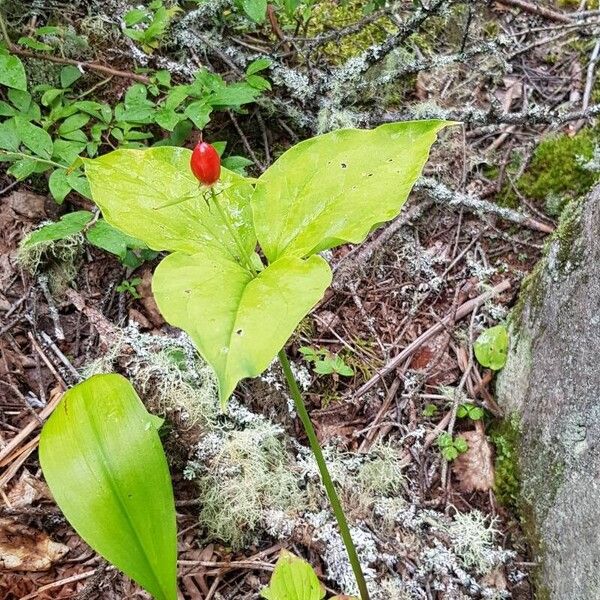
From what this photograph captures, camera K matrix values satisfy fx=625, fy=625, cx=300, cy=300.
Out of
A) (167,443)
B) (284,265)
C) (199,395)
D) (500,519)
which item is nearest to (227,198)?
(284,265)

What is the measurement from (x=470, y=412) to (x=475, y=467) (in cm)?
15

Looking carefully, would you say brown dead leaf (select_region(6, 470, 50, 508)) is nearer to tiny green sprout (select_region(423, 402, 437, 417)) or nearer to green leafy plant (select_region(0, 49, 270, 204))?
green leafy plant (select_region(0, 49, 270, 204))

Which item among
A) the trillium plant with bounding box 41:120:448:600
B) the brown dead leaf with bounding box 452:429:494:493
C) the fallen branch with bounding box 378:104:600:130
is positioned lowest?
the brown dead leaf with bounding box 452:429:494:493

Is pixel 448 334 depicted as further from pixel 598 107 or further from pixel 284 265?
pixel 284 265

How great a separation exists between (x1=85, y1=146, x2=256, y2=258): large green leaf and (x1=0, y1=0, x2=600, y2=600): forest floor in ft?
2.26

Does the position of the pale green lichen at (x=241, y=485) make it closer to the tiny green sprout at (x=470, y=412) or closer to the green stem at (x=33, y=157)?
the tiny green sprout at (x=470, y=412)

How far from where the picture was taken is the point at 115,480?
3.70ft

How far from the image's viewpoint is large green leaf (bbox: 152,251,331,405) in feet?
2.49

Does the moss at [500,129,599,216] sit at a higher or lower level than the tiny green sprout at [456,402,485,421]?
higher

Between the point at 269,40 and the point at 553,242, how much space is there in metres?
1.31

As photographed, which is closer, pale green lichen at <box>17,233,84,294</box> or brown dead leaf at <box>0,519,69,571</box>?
brown dead leaf at <box>0,519,69,571</box>

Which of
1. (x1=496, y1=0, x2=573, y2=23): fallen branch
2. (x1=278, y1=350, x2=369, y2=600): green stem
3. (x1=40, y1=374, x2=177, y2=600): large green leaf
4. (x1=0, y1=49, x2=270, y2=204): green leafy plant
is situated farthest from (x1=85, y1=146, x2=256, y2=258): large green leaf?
(x1=496, y1=0, x2=573, y2=23): fallen branch

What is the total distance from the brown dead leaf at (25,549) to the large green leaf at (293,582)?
1.76 ft

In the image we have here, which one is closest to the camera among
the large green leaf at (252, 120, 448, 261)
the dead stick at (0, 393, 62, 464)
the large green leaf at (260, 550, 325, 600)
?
the large green leaf at (252, 120, 448, 261)
